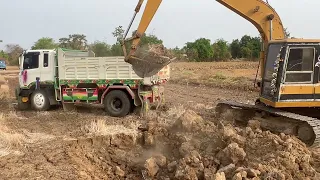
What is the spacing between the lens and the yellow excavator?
25.8 feet

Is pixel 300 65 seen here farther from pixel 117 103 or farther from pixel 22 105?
pixel 22 105

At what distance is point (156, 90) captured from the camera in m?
11.9

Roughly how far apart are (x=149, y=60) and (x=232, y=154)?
4.81 m

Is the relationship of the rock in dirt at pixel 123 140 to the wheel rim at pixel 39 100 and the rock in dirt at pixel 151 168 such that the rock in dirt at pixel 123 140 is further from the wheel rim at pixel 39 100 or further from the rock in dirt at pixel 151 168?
the wheel rim at pixel 39 100

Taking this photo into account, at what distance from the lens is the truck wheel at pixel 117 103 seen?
11.7 m

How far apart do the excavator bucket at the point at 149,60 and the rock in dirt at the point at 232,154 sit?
4293 millimetres

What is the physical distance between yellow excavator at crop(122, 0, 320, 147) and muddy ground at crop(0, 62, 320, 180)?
673 mm

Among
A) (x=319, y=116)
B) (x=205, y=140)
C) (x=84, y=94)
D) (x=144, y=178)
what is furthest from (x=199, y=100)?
(x=144, y=178)

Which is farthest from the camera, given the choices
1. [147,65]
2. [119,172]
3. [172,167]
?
[147,65]

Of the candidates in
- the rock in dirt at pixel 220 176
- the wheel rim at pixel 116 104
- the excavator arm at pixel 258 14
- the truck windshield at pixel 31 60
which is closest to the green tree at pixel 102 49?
the truck windshield at pixel 31 60

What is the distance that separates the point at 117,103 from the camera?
11930 mm

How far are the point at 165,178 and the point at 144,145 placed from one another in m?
2.17

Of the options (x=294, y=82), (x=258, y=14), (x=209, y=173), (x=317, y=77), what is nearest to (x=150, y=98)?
(x=258, y=14)

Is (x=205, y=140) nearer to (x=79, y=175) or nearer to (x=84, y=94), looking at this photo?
(x=79, y=175)
